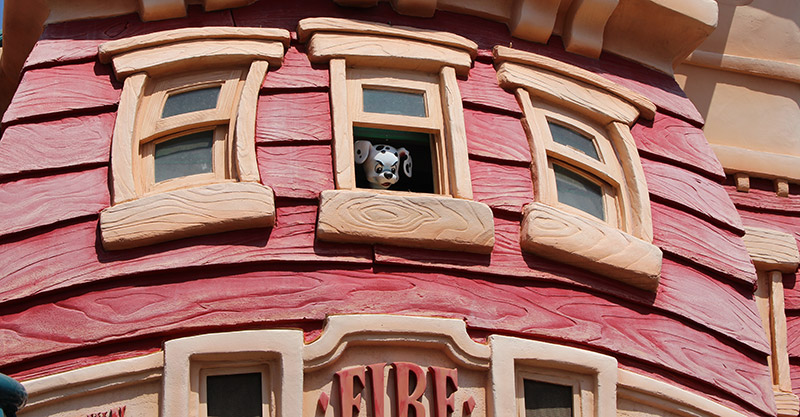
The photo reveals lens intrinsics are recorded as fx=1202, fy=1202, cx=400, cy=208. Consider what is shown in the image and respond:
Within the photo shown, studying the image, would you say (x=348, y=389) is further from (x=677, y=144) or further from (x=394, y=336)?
(x=677, y=144)

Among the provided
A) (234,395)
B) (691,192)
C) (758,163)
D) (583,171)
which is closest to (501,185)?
(583,171)

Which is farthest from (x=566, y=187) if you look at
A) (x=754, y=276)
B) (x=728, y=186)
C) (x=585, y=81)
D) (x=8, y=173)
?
(x=8, y=173)

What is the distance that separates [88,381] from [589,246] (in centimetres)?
218

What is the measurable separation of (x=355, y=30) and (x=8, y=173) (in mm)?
1702

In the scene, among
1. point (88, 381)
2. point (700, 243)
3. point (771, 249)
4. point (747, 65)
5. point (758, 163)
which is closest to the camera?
point (88, 381)

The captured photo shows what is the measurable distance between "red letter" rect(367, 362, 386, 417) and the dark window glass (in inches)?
42.2

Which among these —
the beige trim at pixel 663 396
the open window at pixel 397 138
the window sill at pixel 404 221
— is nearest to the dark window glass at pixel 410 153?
the open window at pixel 397 138

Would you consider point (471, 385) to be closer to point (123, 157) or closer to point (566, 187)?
point (566, 187)

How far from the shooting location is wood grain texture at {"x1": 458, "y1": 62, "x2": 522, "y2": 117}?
568 cm

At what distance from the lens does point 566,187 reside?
18.6 ft

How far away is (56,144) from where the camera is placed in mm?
5348

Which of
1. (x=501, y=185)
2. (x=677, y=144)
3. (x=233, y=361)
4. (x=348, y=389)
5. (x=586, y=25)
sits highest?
(x=586, y=25)

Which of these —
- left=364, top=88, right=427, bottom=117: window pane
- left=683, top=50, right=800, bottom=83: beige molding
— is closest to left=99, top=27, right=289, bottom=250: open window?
left=364, top=88, right=427, bottom=117: window pane

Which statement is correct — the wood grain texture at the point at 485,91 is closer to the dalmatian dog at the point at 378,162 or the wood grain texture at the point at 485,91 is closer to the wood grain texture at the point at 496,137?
the wood grain texture at the point at 496,137
